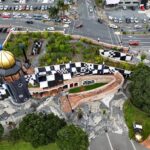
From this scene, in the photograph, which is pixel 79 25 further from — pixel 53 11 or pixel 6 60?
pixel 6 60

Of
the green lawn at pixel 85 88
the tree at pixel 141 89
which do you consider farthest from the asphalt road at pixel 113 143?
the green lawn at pixel 85 88

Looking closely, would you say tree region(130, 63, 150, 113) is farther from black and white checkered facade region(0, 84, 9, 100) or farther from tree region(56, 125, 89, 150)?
black and white checkered facade region(0, 84, 9, 100)

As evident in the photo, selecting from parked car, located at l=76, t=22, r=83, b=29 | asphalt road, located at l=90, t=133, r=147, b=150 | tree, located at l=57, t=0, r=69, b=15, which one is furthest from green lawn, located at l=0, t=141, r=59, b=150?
tree, located at l=57, t=0, r=69, b=15

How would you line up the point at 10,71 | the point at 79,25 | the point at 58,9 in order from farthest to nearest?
the point at 58,9, the point at 79,25, the point at 10,71

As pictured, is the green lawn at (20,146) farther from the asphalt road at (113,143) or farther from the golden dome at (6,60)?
the golden dome at (6,60)

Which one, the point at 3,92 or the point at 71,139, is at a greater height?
the point at 71,139

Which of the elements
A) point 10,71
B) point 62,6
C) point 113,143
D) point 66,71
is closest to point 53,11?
point 62,6
